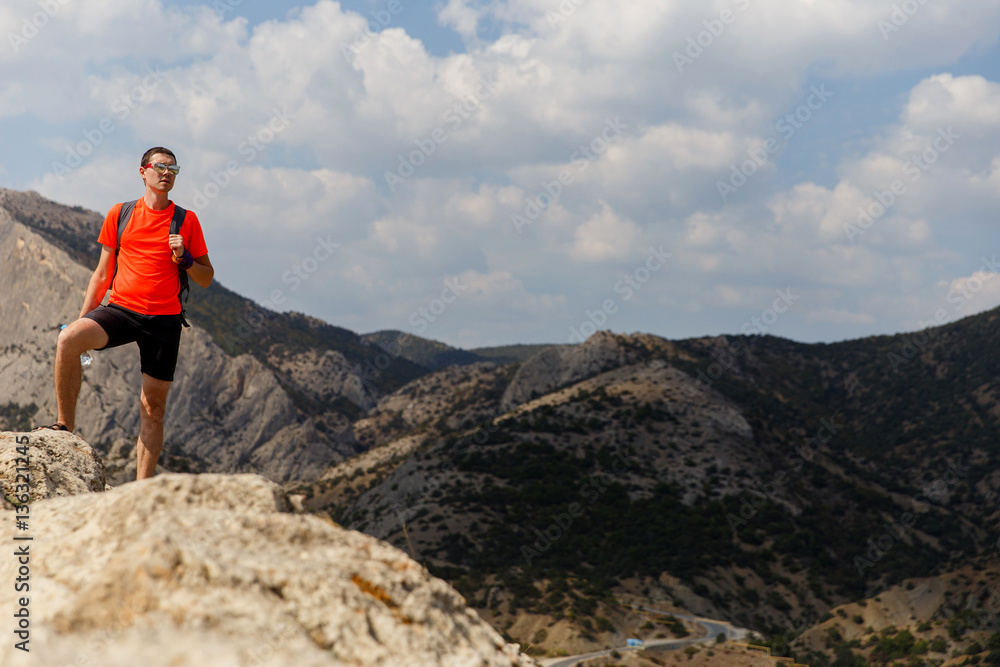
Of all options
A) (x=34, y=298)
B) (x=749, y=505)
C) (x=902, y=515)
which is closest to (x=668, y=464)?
(x=749, y=505)

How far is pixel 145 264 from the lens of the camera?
6.82 meters

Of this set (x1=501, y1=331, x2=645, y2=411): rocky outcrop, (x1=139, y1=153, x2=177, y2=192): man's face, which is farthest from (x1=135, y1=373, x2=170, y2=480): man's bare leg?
(x1=501, y1=331, x2=645, y2=411): rocky outcrop

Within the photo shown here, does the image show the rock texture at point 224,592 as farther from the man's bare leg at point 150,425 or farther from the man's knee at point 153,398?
the man's knee at point 153,398

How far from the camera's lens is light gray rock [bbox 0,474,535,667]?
3.02 metres

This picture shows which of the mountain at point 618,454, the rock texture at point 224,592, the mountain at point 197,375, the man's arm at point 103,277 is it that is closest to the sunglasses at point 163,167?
the man's arm at point 103,277

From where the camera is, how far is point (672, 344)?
438 ft

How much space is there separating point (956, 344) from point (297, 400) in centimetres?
11970

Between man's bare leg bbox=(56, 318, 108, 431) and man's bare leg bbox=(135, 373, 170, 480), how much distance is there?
1.99ft

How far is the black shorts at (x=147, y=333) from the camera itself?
6.60 metres

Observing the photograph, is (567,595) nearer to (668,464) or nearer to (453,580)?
(453,580)

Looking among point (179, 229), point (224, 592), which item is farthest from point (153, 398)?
point (224, 592)

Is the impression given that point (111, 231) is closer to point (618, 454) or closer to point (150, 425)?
point (150, 425)

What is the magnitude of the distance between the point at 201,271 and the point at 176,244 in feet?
1.74

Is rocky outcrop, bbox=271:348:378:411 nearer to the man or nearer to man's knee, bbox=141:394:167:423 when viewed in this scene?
man's knee, bbox=141:394:167:423
